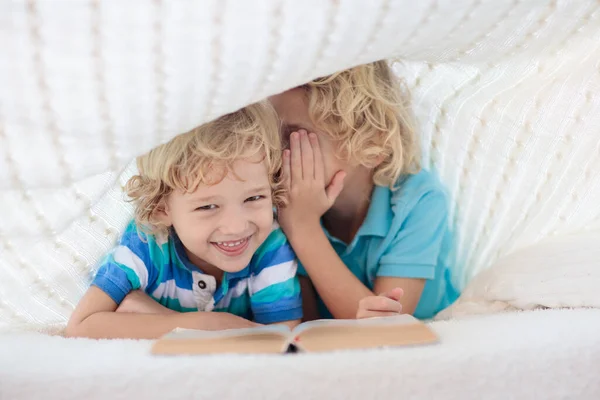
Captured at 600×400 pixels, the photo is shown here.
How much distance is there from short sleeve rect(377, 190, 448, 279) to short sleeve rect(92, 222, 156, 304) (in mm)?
327

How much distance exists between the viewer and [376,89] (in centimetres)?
86

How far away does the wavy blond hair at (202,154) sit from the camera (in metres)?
0.72

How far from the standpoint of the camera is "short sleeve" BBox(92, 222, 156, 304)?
0.79m

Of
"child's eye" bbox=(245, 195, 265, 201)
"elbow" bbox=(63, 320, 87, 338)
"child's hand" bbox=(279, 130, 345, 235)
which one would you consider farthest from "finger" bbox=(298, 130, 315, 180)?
"elbow" bbox=(63, 320, 87, 338)

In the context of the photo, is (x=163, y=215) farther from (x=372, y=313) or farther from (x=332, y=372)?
(x=332, y=372)

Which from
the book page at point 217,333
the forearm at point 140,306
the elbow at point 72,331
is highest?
the book page at point 217,333

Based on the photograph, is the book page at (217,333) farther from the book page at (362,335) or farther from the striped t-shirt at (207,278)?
the striped t-shirt at (207,278)

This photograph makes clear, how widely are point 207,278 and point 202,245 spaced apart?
91 mm

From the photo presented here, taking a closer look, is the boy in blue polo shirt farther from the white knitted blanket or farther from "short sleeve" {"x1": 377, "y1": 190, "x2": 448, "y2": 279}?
the white knitted blanket

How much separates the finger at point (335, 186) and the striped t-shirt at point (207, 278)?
9cm

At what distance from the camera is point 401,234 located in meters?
0.91

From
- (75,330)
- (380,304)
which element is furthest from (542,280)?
(75,330)

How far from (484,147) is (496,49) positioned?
249mm

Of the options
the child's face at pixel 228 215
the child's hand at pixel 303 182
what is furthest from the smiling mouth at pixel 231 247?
the child's hand at pixel 303 182
